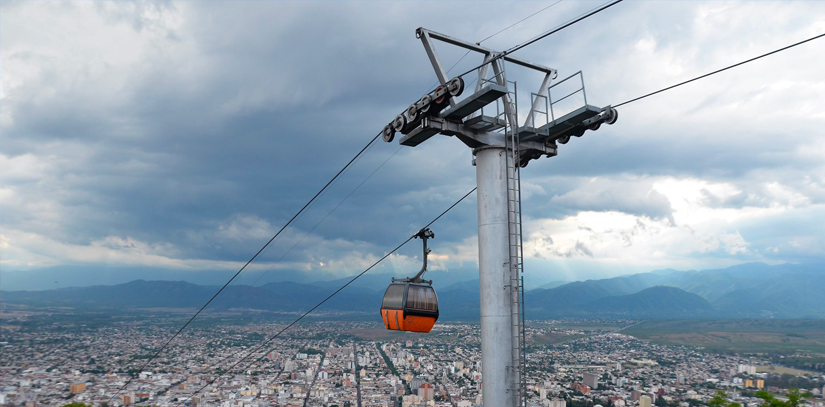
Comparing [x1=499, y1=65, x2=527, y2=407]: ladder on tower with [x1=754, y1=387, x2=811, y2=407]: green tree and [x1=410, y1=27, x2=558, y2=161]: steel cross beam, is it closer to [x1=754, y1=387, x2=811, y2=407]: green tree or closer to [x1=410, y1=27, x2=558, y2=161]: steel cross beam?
[x1=410, y1=27, x2=558, y2=161]: steel cross beam

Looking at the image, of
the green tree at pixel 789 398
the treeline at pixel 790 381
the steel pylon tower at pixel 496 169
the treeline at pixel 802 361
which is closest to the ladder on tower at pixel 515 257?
the steel pylon tower at pixel 496 169

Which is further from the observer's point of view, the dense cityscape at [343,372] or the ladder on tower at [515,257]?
the dense cityscape at [343,372]

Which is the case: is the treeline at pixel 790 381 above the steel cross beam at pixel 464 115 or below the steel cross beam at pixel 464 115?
below

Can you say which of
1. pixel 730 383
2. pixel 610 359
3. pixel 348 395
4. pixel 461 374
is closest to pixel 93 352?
pixel 348 395

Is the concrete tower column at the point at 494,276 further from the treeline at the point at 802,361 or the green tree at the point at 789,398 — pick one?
the treeline at the point at 802,361

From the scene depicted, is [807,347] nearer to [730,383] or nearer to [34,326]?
[730,383]

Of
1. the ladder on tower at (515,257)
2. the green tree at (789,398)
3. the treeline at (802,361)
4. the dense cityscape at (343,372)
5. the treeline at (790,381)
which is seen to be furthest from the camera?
the treeline at (802,361)

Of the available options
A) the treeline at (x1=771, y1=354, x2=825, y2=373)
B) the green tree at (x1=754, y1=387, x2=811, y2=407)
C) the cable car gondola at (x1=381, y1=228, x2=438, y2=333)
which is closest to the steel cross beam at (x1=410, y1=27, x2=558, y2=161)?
the cable car gondola at (x1=381, y1=228, x2=438, y2=333)
